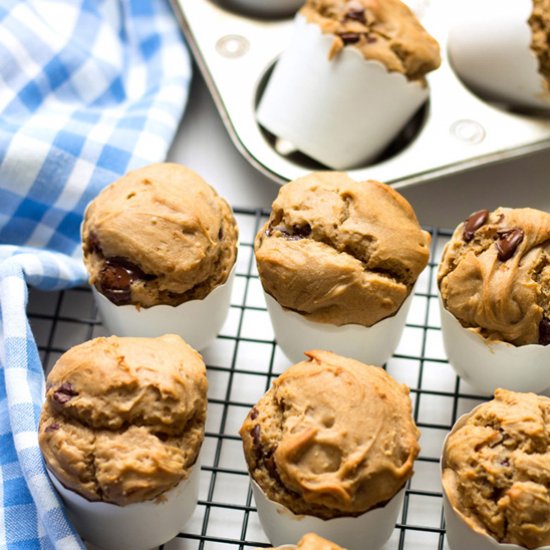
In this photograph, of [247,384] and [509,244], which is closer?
[509,244]

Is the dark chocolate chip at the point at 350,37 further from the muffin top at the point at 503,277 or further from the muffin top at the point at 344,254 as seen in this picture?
the muffin top at the point at 503,277

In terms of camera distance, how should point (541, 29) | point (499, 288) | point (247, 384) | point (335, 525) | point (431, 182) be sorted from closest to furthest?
point (335, 525) → point (499, 288) → point (247, 384) → point (541, 29) → point (431, 182)

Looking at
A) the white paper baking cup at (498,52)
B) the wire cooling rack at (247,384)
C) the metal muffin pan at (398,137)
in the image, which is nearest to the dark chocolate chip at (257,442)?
the wire cooling rack at (247,384)

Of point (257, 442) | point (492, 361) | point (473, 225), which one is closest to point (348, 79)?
point (473, 225)

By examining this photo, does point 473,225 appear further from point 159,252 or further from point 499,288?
point 159,252

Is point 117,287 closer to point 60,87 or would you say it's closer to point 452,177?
point 60,87

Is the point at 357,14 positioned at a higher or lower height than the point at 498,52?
higher

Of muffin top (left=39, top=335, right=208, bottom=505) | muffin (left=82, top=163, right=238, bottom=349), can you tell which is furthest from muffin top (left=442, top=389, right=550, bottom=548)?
muffin (left=82, top=163, right=238, bottom=349)
